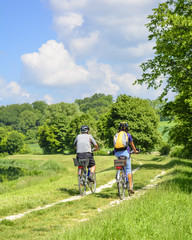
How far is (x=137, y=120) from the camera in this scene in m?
45.1

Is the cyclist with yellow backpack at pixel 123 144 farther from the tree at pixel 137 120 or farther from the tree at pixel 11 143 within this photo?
the tree at pixel 11 143

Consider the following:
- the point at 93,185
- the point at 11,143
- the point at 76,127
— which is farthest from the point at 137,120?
the point at 11,143

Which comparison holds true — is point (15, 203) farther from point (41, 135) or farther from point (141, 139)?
point (41, 135)

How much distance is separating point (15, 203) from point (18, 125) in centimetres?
14759

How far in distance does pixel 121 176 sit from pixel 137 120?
35.8 m

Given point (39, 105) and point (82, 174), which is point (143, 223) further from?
point (39, 105)

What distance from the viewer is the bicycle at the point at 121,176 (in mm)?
9422

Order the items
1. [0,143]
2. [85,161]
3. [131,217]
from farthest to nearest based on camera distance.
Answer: [0,143]
[85,161]
[131,217]

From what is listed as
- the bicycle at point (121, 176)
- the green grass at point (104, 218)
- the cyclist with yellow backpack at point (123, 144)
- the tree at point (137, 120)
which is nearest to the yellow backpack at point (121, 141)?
the cyclist with yellow backpack at point (123, 144)

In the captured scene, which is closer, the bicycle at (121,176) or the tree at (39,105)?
the bicycle at (121,176)

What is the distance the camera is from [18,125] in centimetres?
15162

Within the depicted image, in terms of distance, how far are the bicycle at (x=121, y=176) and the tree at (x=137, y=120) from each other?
32602mm

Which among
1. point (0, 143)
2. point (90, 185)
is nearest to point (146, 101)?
point (90, 185)

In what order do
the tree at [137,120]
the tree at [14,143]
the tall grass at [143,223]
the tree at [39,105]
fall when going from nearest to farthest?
the tall grass at [143,223] → the tree at [137,120] → the tree at [14,143] → the tree at [39,105]
